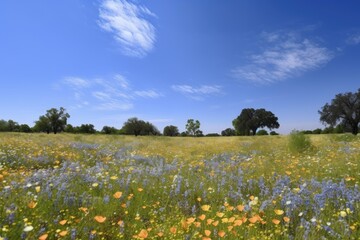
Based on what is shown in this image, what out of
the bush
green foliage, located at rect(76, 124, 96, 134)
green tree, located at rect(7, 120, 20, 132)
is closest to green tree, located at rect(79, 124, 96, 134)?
green foliage, located at rect(76, 124, 96, 134)

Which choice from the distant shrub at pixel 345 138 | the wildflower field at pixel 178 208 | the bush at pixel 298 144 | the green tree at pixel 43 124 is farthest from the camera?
the green tree at pixel 43 124

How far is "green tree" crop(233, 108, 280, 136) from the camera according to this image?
8506 centimetres

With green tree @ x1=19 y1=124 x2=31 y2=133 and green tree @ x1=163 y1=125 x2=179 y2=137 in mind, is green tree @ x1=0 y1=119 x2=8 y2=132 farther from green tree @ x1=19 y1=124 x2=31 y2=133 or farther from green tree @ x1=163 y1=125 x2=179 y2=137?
green tree @ x1=163 y1=125 x2=179 y2=137

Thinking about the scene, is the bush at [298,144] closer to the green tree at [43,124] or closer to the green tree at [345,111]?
the green tree at [345,111]

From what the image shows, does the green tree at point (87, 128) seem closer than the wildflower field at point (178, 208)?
No

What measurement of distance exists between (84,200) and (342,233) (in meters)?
3.66

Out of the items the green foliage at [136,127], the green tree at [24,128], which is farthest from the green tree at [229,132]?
the green tree at [24,128]

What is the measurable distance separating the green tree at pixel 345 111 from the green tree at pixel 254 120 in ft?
119

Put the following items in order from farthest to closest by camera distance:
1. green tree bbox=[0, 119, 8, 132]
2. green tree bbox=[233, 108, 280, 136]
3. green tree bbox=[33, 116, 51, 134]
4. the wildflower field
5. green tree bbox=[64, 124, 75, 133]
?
green tree bbox=[0, 119, 8, 132]
green tree bbox=[64, 124, 75, 133]
green tree bbox=[233, 108, 280, 136]
green tree bbox=[33, 116, 51, 134]
the wildflower field

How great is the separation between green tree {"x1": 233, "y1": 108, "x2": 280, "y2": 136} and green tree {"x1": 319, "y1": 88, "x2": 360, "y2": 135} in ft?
119

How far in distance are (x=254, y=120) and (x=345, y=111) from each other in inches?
1489

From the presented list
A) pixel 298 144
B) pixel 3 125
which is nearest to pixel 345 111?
pixel 298 144

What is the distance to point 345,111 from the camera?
47.6 m

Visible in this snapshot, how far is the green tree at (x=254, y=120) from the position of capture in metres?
85.1
